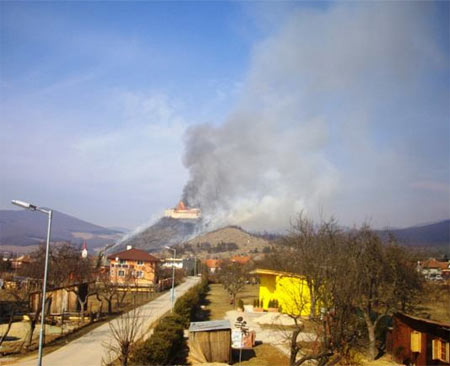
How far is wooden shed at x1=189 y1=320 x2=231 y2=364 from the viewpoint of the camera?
1912 cm

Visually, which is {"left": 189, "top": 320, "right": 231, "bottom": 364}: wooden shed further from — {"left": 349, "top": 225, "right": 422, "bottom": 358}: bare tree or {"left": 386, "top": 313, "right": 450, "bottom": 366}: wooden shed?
{"left": 386, "top": 313, "right": 450, "bottom": 366}: wooden shed

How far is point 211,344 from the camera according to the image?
19234mm

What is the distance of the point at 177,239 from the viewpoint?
574 ft

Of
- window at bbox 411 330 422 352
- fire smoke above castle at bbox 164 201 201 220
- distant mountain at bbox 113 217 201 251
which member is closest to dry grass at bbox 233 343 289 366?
window at bbox 411 330 422 352

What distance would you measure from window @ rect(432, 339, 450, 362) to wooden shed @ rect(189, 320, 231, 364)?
26.4 ft

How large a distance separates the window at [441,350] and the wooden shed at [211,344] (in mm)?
8058

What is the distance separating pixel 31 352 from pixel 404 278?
67.0 feet

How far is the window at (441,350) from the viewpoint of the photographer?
1581 cm

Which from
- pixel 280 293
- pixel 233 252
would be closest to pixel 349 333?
pixel 280 293

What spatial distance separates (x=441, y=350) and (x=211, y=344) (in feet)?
29.5

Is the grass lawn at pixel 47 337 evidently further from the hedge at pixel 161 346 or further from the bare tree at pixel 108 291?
the hedge at pixel 161 346

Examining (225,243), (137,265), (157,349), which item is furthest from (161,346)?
(225,243)

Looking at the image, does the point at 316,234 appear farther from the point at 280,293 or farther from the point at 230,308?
the point at 230,308

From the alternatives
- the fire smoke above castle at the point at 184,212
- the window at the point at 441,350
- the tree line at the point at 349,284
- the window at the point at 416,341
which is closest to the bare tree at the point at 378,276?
the tree line at the point at 349,284
